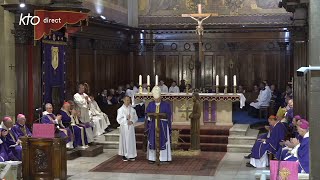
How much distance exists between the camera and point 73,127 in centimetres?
1512

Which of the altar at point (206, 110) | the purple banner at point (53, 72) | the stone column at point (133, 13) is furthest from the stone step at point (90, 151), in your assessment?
the stone column at point (133, 13)

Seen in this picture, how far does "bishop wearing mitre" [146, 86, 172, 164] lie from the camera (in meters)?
13.6

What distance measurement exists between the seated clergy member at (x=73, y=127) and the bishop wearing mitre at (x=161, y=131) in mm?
2246

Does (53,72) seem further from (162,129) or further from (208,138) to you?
(208,138)

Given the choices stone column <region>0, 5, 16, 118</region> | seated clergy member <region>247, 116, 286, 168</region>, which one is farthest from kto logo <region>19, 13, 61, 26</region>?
seated clergy member <region>247, 116, 286, 168</region>

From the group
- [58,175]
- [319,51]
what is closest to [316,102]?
[319,51]

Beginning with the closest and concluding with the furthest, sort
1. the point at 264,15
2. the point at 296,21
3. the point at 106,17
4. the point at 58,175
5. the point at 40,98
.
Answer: the point at 58,175 → the point at 296,21 → the point at 40,98 → the point at 106,17 → the point at 264,15

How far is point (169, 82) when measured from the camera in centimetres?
2408

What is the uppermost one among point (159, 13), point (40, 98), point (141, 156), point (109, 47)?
point (159, 13)

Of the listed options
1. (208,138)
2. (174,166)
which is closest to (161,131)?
(174,166)

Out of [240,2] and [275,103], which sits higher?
[240,2]

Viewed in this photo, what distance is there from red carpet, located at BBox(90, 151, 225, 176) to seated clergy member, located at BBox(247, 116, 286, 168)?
0.95m

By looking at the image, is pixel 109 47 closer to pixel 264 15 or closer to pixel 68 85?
pixel 68 85

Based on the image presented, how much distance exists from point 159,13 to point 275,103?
637cm
